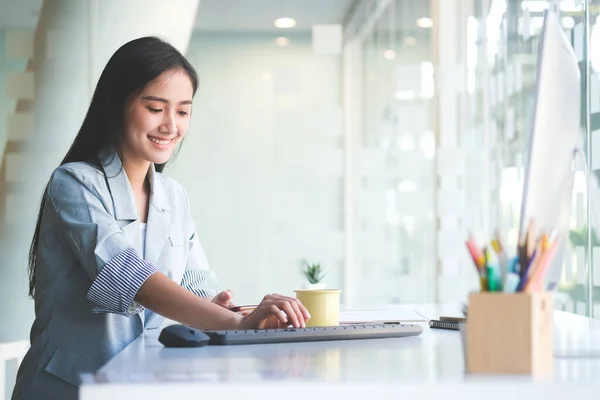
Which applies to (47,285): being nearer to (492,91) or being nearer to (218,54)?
(492,91)

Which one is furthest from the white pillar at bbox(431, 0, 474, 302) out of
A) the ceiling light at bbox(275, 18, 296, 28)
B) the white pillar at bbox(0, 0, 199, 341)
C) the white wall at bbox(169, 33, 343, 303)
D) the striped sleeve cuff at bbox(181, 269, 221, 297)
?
the striped sleeve cuff at bbox(181, 269, 221, 297)

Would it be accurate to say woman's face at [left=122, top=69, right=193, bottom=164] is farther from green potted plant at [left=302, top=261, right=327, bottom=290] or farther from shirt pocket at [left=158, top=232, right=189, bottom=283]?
green potted plant at [left=302, top=261, right=327, bottom=290]

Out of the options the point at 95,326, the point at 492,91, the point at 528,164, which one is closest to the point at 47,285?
Answer: the point at 95,326

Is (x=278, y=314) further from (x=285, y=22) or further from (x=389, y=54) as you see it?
(x=389, y=54)

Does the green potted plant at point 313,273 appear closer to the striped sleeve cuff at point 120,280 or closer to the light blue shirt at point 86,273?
the light blue shirt at point 86,273

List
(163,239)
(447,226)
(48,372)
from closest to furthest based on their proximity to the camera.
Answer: (48,372) < (163,239) < (447,226)

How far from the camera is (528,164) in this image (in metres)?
1.14

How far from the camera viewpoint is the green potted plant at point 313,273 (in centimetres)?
427

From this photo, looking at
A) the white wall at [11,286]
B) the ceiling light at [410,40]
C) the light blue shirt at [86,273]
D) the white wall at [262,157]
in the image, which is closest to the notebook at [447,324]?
the light blue shirt at [86,273]

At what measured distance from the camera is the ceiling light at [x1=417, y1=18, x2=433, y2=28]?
15.3 feet

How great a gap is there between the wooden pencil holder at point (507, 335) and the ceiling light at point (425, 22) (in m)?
3.83

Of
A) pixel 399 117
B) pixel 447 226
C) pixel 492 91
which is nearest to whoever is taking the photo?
pixel 492 91

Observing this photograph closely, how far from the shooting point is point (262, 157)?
4.63 m

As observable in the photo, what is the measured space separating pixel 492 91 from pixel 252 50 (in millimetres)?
1276
